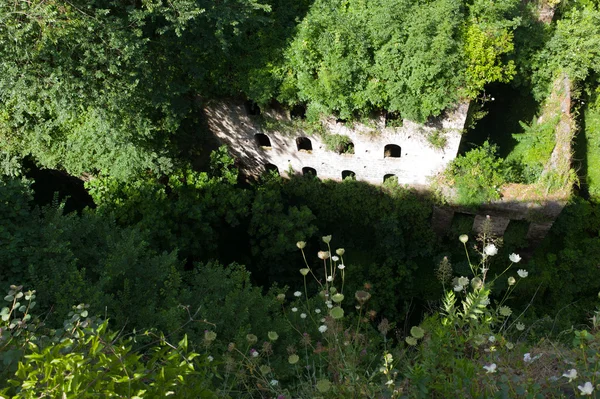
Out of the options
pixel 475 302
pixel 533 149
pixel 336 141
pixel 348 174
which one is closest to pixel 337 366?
pixel 475 302

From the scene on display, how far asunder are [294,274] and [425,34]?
861 cm

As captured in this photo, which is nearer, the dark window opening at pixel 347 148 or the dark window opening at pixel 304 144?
the dark window opening at pixel 347 148

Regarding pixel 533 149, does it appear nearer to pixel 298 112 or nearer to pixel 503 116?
pixel 503 116

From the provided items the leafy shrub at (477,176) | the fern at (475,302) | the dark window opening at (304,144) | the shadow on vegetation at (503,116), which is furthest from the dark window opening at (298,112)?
the fern at (475,302)

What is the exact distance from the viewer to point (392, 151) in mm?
15805

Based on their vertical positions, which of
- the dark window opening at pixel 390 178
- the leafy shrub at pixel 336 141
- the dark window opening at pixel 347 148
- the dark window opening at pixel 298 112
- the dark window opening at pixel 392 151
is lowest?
the dark window opening at pixel 390 178

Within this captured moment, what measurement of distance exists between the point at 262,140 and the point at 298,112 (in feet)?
7.05

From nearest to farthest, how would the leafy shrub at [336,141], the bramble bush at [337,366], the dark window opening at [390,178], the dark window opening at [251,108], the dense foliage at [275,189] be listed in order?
the bramble bush at [337,366] < the dense foliage at [275,189] < the leafy shrub at [336,141] < the dark window opening at [251,108] < the dark window opening at [390,178]

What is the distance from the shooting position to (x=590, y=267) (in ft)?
46.8

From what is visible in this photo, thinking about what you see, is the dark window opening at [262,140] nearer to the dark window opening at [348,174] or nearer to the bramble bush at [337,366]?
the dark window opening at [348,174]

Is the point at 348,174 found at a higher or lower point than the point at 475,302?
lower

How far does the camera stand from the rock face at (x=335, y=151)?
1366 cm

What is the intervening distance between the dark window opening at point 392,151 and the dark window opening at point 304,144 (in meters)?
2.69

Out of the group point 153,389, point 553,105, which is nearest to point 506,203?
point 553,105
